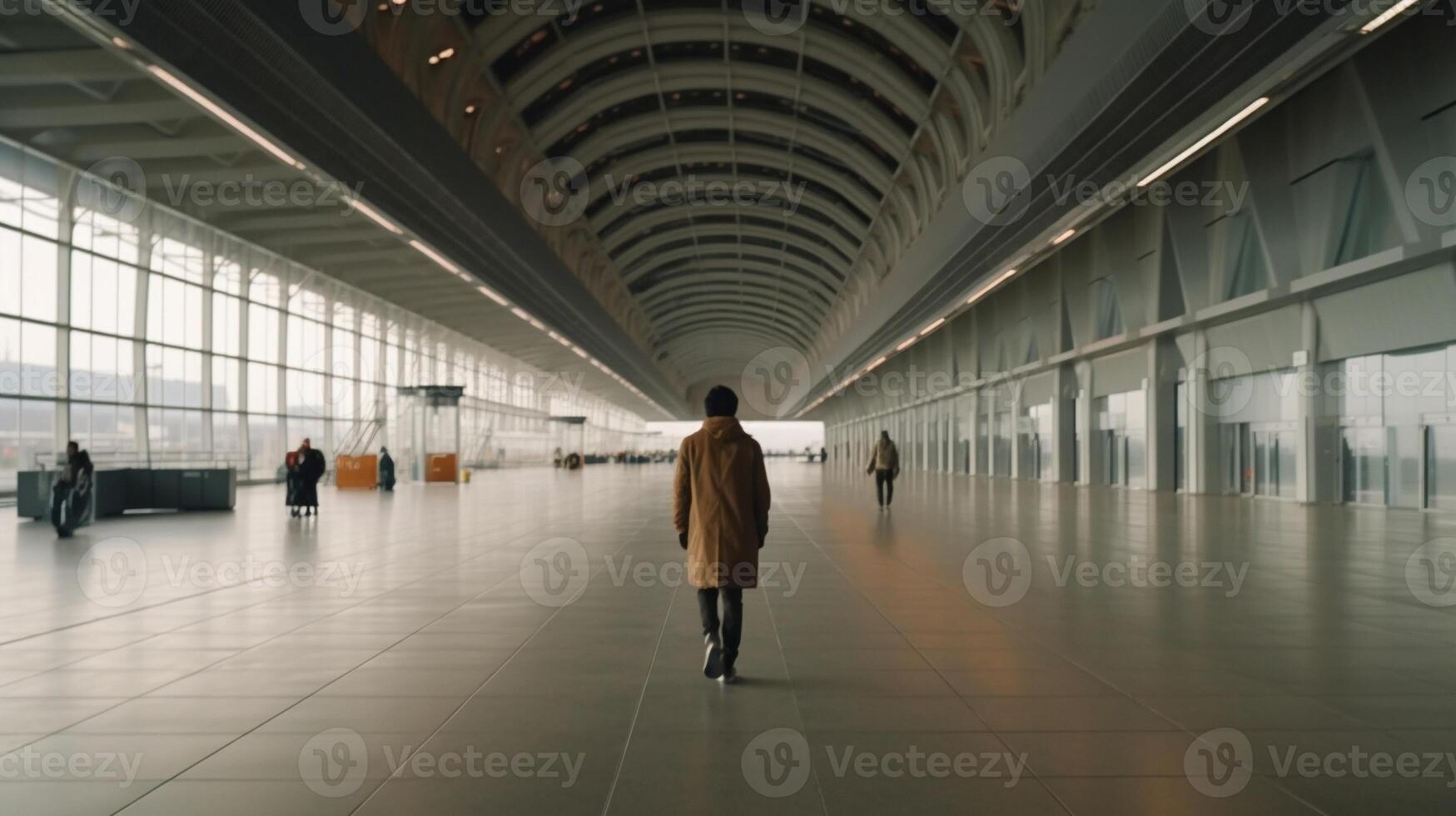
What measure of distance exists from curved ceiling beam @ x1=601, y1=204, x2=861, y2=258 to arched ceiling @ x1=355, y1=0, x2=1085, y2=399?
5.0 inches

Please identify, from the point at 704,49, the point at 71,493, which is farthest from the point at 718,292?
the point at 71,493

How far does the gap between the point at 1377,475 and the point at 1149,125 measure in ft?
37.6

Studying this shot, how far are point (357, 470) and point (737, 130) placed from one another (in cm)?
1630

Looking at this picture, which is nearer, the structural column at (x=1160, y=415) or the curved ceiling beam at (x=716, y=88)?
the curved ceiling beam at (x=716, y=88)

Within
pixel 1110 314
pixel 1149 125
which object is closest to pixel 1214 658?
pixel 1149 125

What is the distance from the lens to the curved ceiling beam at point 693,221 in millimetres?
30938

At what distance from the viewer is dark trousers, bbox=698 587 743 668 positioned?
16.3 feet

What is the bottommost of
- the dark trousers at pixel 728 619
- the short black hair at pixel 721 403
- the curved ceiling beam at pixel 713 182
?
the dark trousers at pixel 728 619

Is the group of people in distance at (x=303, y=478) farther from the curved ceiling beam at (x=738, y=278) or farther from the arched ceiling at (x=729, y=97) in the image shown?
Result: the curved ceiling beam at (x=738, y=278)

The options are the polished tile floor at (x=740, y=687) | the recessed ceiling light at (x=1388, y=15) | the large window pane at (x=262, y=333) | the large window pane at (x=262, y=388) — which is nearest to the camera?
the polished tile floor at (x=740, y=687)

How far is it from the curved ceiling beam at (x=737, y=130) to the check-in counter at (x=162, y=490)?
10.6 m

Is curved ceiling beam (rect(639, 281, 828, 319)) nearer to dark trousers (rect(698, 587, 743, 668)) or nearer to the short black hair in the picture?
the short black hair

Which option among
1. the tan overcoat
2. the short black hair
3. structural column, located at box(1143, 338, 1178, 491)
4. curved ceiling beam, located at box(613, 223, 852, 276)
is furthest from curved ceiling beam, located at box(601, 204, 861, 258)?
the tan overcoat

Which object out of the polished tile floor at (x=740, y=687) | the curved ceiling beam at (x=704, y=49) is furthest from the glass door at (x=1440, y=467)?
the curved ceiling beam at (x=704, y=49)
